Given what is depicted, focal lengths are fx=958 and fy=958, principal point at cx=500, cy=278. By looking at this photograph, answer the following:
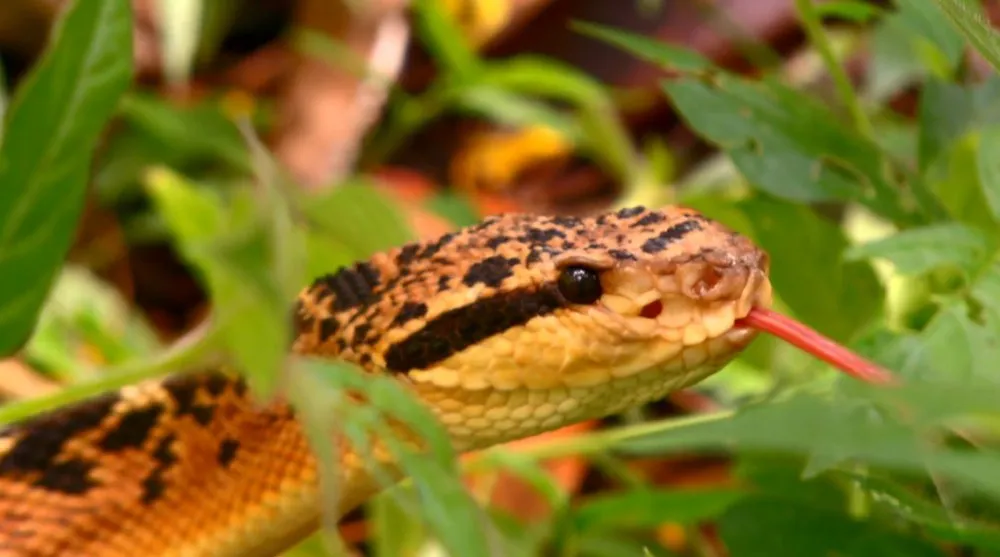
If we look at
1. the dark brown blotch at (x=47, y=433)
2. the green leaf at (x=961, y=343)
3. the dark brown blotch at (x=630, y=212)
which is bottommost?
the green leaf at (x=961, y=343)

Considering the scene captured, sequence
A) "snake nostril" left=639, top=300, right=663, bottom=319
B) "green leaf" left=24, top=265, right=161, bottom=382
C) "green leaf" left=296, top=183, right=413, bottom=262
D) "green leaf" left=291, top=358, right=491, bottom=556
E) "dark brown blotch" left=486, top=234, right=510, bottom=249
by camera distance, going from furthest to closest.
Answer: "green leaf" left=24, top=265, right=161, bottom=382 < "green leaf" left=296, top=183, right=413, bottom=262 < "dark brown blotch" left=486, top=234, right=510, bottom=249 < "snake nostril" left=639, top=300, right=663, bottom=319 < "green leaf" left=291, top=358, right=491, bottom=556

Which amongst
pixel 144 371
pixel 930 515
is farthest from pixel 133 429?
pixel 930 515

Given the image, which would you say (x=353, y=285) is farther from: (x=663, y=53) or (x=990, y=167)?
(x=990, y=167)

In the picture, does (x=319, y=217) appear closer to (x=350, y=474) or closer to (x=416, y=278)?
(x=416, y=278)

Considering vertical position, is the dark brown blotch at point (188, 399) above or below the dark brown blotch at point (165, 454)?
above

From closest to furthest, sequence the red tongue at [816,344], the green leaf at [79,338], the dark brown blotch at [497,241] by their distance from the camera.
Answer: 1. the red tongue at [816,344]
2. the dark brown blotch at [497,241]
3. the green leaf at [79,338]

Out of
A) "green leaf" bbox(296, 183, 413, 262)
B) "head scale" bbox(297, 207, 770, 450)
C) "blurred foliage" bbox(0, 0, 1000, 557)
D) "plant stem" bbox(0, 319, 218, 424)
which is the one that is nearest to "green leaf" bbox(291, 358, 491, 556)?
"blurred foliage" bbox(0, 0, 1000, 557)

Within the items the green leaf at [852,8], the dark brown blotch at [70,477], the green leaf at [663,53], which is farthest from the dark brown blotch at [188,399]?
the green leaf at [852,8]

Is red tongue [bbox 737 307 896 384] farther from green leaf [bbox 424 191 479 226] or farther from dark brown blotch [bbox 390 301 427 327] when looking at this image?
green leaf [bbox 424 191 479 226]

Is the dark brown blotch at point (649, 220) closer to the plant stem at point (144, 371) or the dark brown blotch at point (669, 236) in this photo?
the dark brown blotch at point (669, 236)
